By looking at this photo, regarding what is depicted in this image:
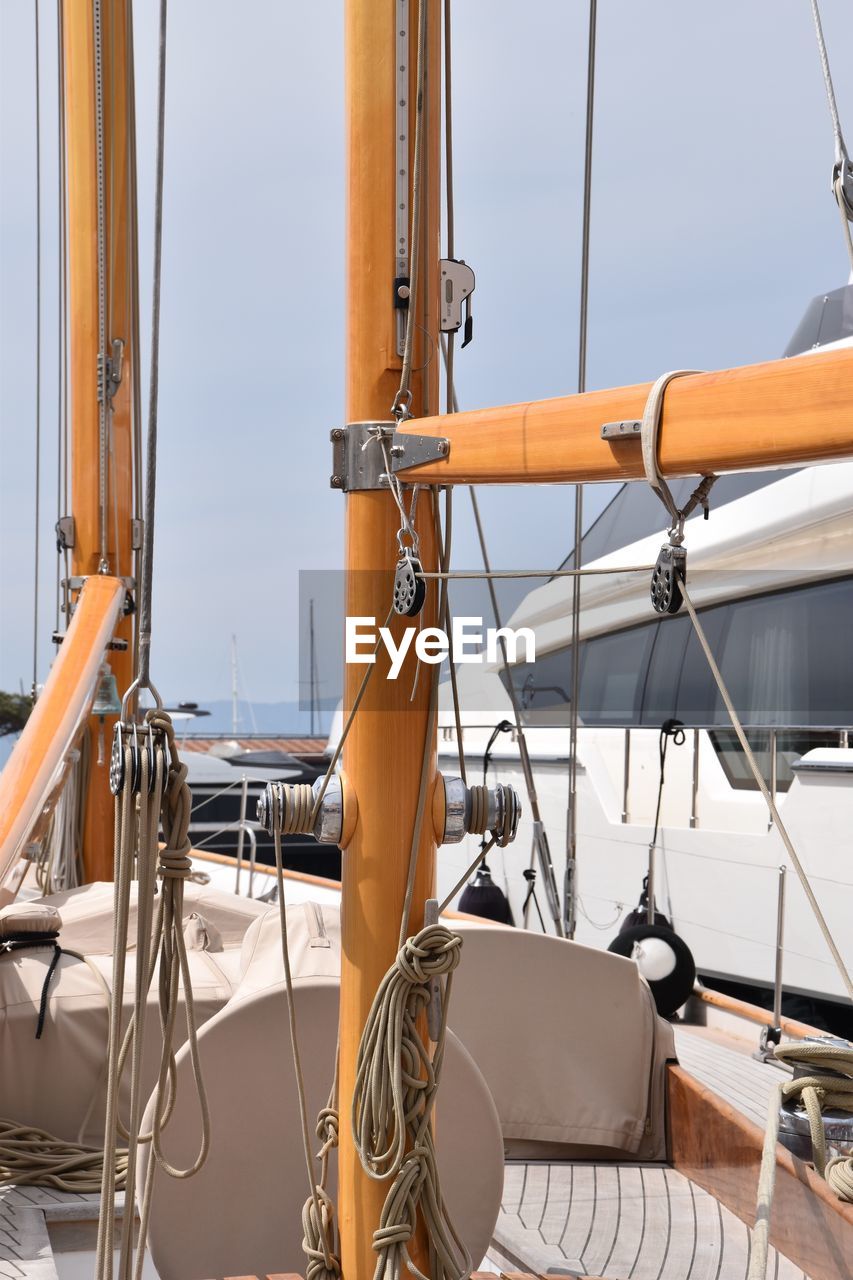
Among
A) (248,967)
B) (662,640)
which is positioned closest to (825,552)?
(662,640)

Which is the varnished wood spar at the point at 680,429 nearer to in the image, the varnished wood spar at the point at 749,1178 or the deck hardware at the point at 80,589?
the varnished wood spar at the point at 749,1178

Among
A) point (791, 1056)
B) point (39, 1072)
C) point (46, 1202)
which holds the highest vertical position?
point (791, 1056)

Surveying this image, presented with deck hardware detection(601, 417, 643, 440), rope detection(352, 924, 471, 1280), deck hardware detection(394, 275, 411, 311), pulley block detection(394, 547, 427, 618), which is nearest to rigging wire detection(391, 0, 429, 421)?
deck hardware detection(394, 275, 411, 311)

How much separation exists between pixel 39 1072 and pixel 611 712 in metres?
8.37

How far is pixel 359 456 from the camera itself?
2201mm

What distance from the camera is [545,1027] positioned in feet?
10.6

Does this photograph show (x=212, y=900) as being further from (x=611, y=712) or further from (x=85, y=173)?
(x=611, y=712)

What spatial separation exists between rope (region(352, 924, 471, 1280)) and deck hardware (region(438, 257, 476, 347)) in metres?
1.10

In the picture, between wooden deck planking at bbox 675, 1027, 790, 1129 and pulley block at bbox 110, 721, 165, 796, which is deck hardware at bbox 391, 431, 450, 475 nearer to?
pulley block at bbox 110, 721, 165, 796

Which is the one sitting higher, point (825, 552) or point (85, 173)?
point (85, 173)

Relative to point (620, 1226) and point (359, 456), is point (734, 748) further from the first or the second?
point (359, 456)

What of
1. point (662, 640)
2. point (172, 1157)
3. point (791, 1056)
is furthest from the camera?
point (662, 640)

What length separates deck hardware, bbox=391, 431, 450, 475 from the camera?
2098 millimetres

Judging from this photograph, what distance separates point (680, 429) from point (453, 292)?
777mm
